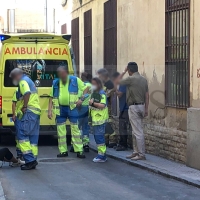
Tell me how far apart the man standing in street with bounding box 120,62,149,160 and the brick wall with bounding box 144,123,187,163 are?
51cm

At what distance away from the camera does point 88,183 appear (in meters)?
8.95

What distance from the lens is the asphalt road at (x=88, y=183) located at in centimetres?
802

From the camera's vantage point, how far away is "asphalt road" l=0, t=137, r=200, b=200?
26.3 ft

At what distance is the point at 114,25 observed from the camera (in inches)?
582

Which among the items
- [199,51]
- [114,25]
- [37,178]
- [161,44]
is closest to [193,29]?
[199,51]

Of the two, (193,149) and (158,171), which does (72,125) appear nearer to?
(158,171)

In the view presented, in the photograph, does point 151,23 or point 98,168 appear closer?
point 98,168

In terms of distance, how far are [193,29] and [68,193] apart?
3.78 metres

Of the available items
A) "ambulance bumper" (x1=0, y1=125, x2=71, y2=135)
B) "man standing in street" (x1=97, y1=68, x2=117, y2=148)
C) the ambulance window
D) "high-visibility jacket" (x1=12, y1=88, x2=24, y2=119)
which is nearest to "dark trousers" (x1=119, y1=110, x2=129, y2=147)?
"man standing in street" (x1=97, y1=68, x2=117, y2=148)

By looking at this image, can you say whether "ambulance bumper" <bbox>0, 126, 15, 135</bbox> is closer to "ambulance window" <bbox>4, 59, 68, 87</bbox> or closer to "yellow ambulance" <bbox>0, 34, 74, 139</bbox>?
"yellow ambulance" <bbox>0, 34, 74, 139</bbox>

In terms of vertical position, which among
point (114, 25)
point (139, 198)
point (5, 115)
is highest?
point (114, 25)

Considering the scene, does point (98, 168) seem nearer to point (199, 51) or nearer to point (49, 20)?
point (199, 51)

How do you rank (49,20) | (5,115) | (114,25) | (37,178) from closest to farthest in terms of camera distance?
(37,178) → (5,115) → (114,25) → (49,20)

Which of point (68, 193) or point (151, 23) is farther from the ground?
point (151, 23)
